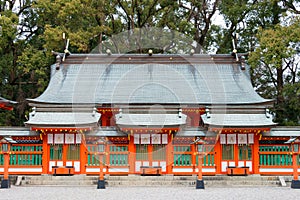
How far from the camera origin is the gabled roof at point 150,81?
23.6 metres

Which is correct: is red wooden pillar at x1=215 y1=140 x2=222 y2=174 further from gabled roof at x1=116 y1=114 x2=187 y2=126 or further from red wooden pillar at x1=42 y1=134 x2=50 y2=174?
red wooden pillar at x1=42 y1=134 x2=50 y2=174

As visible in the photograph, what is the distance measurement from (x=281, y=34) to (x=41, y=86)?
1758cm

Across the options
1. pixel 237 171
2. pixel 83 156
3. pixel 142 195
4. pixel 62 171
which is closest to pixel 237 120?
pixel 237 171

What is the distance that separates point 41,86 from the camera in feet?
109

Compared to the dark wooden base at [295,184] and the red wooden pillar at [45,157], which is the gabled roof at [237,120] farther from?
the red wooden pillar at [45,157]

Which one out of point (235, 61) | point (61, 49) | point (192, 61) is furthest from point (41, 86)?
point (235, 61)

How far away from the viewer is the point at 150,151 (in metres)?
20.7

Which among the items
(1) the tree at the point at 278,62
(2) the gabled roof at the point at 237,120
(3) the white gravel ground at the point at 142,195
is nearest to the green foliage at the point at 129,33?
(1) the tree at the point at 278,62

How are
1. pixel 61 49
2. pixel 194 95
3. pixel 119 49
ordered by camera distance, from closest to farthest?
1. pixel 194 95
2. pixel 61 49
3. pixel 119 49

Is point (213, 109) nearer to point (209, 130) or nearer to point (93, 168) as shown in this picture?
point (209, 130)

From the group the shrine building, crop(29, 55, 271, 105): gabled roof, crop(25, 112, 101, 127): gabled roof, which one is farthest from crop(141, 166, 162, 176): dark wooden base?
crop(29, 55, 271, 105): gabled roof

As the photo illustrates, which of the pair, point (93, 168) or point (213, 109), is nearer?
point (93, 168)

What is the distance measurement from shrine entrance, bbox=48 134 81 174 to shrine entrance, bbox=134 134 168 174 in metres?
2.77

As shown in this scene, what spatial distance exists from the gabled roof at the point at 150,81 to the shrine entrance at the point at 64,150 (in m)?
2.69
